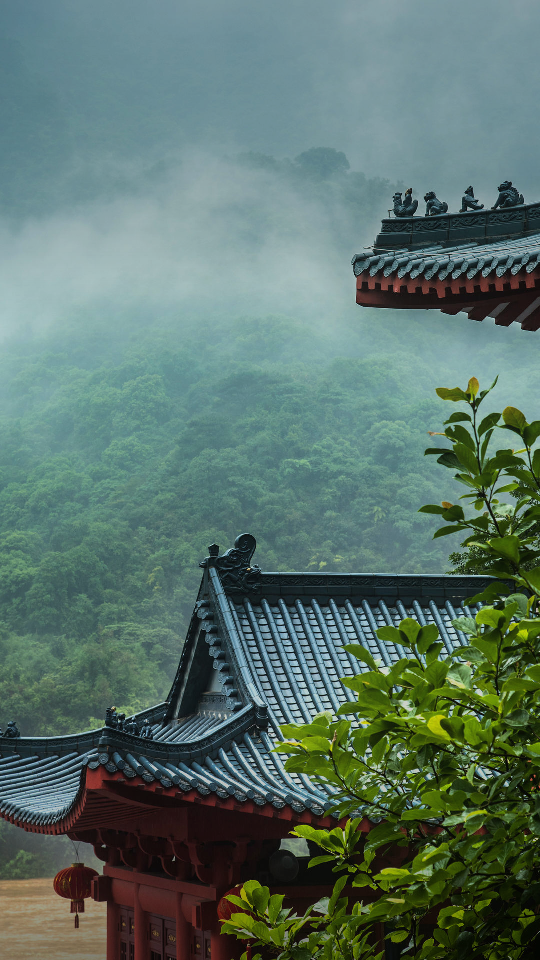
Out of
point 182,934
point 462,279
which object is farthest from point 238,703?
point 462,279

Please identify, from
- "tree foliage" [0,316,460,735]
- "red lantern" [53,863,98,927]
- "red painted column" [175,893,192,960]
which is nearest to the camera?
"red painted column" [175,893,192,960]

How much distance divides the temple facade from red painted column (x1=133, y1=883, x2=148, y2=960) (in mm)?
16

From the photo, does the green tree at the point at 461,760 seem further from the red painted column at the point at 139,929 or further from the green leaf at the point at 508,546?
the red painted column at the point at 139,929

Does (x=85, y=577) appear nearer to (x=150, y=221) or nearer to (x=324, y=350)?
(x=324, y=350)

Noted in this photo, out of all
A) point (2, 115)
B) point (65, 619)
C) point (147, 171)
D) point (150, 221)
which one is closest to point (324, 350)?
point (150, 221)

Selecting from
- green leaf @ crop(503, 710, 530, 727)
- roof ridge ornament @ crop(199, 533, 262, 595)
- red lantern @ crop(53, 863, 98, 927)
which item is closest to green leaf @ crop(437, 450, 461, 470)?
green leaf @ crop(503, 710, 530, 727)

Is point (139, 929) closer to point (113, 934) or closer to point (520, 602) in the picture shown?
point (113, 934)

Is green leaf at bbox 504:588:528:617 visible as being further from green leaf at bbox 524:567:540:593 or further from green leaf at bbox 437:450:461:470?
green leaf at bbox 437:450:461:470

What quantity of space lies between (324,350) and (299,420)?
43.2ft

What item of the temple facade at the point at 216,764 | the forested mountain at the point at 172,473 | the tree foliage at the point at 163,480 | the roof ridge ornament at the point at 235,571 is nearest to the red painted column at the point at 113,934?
the temple facade at the point at 216,764

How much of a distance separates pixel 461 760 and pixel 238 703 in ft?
19.3

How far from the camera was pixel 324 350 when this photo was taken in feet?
237

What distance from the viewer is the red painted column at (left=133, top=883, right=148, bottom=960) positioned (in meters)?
7.88

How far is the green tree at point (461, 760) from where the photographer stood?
197 cm
